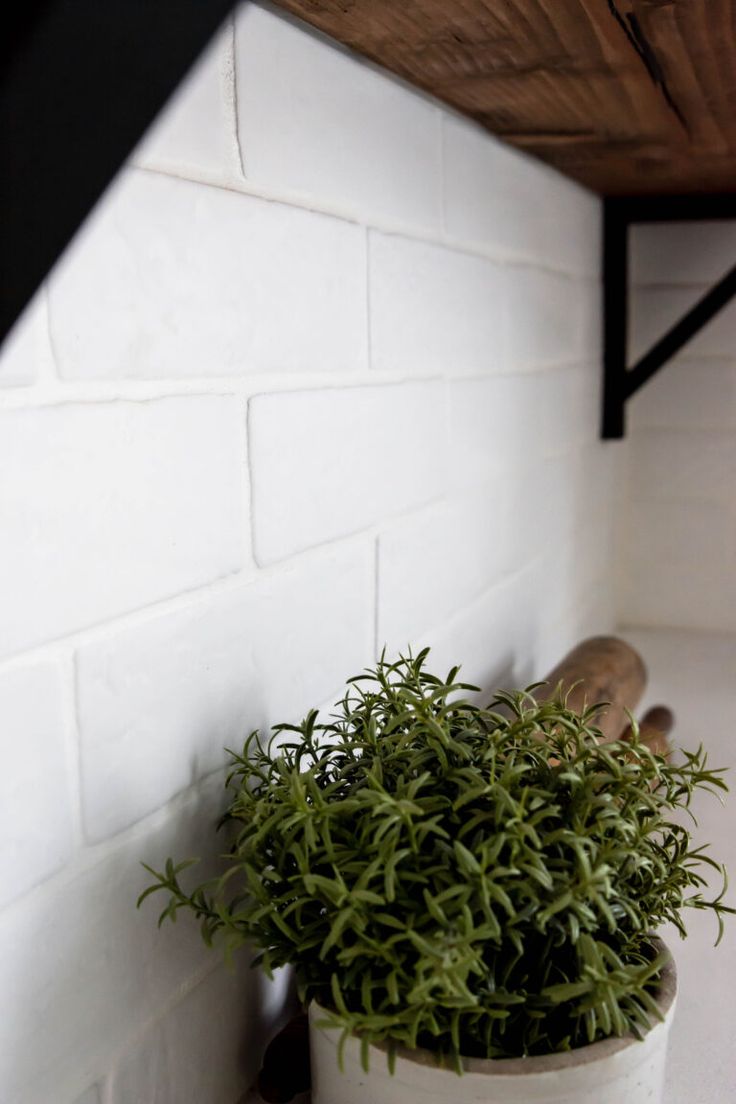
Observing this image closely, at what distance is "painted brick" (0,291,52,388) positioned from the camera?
0.41 m

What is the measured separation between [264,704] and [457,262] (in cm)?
41

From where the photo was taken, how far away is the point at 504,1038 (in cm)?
47

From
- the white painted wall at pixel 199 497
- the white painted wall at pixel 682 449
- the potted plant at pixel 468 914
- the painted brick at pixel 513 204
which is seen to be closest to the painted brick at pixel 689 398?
the white painted wall at pixel 682 449

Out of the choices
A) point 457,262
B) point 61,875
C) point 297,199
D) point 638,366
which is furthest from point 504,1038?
point 638,366

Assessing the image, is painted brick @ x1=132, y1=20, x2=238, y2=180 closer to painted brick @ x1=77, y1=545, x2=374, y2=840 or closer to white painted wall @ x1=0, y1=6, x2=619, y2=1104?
white painted wall @ x1=0, y1=6, x2=619, y2=1104

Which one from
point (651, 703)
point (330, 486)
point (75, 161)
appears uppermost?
point (75, 161)

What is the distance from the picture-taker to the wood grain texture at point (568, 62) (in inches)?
21.5

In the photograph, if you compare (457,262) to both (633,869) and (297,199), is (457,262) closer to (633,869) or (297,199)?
(297,199)

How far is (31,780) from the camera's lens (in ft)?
1.44

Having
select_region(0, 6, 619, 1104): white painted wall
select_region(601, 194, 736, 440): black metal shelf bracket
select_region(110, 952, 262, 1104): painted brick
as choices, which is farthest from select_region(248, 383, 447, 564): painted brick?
select_region(601, 194, 736, 440): black metal shelf bracket

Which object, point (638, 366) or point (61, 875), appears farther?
point (638, 366)

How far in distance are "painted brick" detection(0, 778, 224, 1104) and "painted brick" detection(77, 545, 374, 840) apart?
24 millimetres

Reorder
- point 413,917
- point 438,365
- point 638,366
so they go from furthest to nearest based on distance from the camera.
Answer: point 638,366 → point 438,365 → point 413,917

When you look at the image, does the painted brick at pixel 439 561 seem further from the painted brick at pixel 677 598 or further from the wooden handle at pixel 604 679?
the painted brick at pixel 677 598
